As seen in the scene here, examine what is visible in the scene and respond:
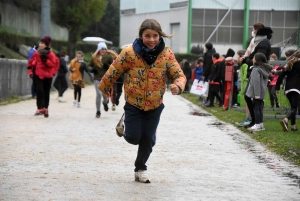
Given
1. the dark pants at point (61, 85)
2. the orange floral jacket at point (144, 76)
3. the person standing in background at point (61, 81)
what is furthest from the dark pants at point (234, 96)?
the orange floral jacket at point (144, 76)

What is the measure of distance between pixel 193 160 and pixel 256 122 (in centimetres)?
430

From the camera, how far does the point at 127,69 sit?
7.89 metres

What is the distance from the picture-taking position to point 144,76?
7.79 meters

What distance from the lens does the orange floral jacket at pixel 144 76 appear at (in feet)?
25.6

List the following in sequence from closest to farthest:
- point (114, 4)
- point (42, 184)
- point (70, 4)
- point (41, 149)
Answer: point (42, 184), point (41, 149), point (70, 4), point (114, 4)

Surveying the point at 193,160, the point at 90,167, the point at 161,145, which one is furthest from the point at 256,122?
the point at 90,167

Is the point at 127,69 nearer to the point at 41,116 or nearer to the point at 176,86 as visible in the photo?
the point at 176,86

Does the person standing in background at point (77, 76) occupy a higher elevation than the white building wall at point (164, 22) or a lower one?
lower

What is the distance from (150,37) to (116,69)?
0.51 meters

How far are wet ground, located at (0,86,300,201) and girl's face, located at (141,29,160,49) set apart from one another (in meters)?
1.46

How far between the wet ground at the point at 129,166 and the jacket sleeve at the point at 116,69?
3.34 feet

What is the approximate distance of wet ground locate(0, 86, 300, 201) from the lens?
7.39 m

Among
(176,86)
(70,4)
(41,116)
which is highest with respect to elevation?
(70,4)

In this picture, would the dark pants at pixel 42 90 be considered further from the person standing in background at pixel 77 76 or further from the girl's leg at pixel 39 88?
the person standing in background at pixel 77 76
